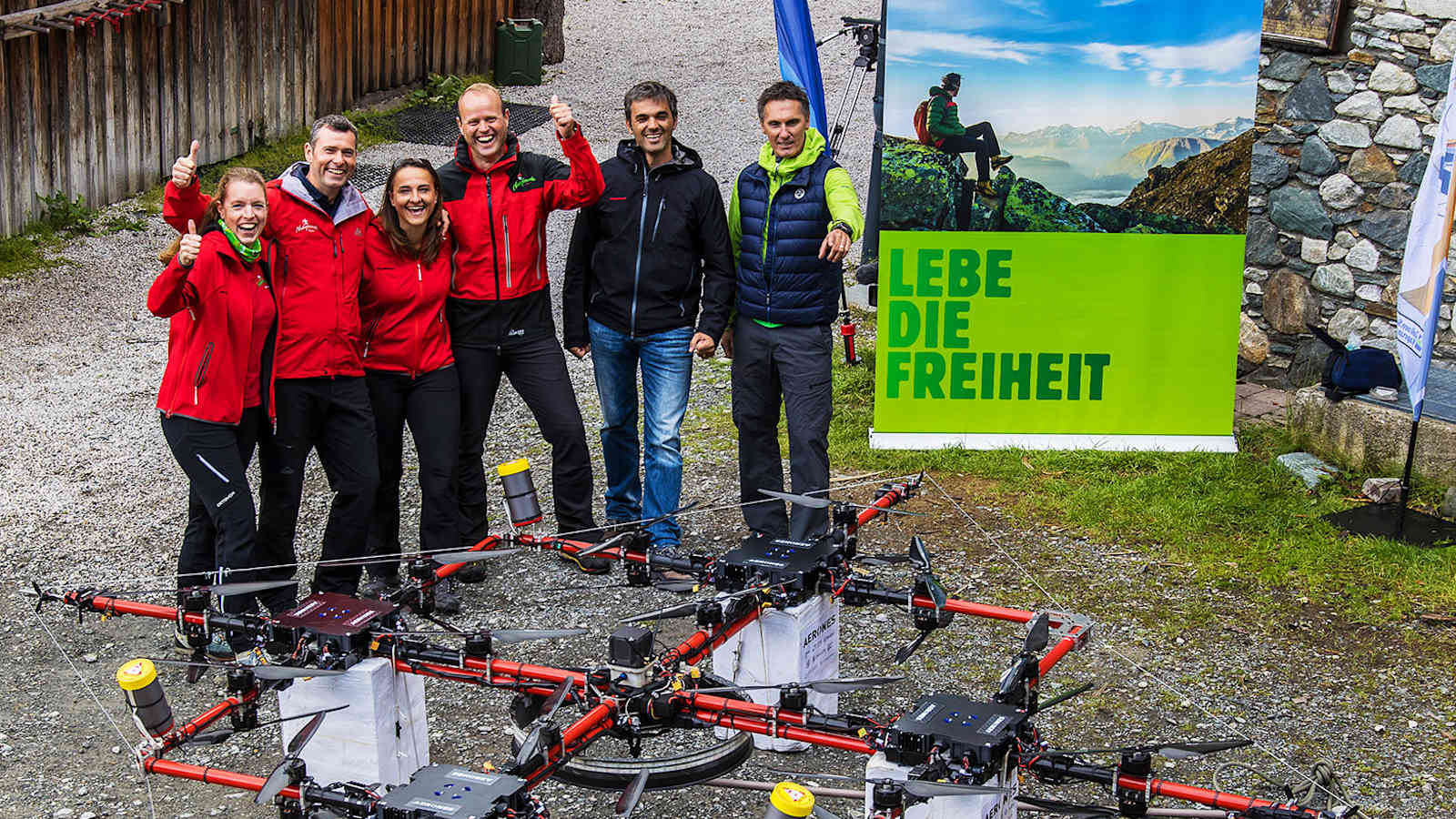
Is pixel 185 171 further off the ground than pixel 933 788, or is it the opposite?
pixel 185 171

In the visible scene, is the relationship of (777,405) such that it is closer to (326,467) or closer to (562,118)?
(562,118)

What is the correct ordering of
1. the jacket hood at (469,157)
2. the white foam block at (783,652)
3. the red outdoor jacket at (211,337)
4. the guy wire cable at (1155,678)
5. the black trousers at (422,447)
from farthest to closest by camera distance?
the jacket hood at (469,157) < the black trousers at (422,447) < the red outdoor jacket at (211,337) < the guy wire cable at (1155,678) < the white foam block at (783,652)

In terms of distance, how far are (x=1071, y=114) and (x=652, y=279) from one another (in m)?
3.20

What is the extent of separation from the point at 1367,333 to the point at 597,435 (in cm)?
443

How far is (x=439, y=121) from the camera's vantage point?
50.4ft

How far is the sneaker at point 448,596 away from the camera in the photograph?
6559 mm

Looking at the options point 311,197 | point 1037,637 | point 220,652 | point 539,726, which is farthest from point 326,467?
point 1037,637

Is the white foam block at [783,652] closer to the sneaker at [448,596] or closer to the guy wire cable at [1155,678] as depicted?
the guy wire cable at [1155,678]

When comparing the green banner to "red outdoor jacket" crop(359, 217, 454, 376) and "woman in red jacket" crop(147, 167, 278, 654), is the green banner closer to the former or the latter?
"red outdoor jacket" crop(359, 217, 454, 376)

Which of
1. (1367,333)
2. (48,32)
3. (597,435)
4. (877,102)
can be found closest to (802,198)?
(597,435)

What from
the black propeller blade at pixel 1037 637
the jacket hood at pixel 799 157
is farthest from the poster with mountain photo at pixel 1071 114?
the black propeller blade at pixel 1037 637

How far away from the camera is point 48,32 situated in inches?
439

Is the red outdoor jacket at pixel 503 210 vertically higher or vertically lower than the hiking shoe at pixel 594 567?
higher

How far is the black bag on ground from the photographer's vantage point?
8258mm
